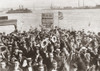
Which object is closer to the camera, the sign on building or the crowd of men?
the crowd of men

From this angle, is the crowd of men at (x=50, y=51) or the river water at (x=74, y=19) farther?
the river water at (x=74, y=19)

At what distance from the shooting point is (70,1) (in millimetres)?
4332

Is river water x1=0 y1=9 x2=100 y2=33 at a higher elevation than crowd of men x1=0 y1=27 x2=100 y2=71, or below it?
higher

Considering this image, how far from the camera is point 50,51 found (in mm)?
4168

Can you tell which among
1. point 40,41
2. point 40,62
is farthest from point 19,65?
point 40,41

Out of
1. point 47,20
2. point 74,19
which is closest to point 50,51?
point 47,20

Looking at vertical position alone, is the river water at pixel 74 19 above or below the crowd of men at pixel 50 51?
above

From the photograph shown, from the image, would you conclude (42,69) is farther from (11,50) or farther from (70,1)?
(70,1)

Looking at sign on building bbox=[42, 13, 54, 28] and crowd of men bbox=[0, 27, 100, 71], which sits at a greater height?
sign on building bbox=[42, 13, 54, 28]

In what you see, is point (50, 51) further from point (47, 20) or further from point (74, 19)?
point (74, 19)

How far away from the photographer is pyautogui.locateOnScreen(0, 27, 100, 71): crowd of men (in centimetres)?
396

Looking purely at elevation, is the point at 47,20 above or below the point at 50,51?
above

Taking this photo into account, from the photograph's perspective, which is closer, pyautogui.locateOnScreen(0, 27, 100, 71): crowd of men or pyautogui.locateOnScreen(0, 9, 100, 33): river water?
pyautogui.locateOnScreen(0, 27, 100, 71): crowd of men

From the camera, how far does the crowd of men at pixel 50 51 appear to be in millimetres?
3957
